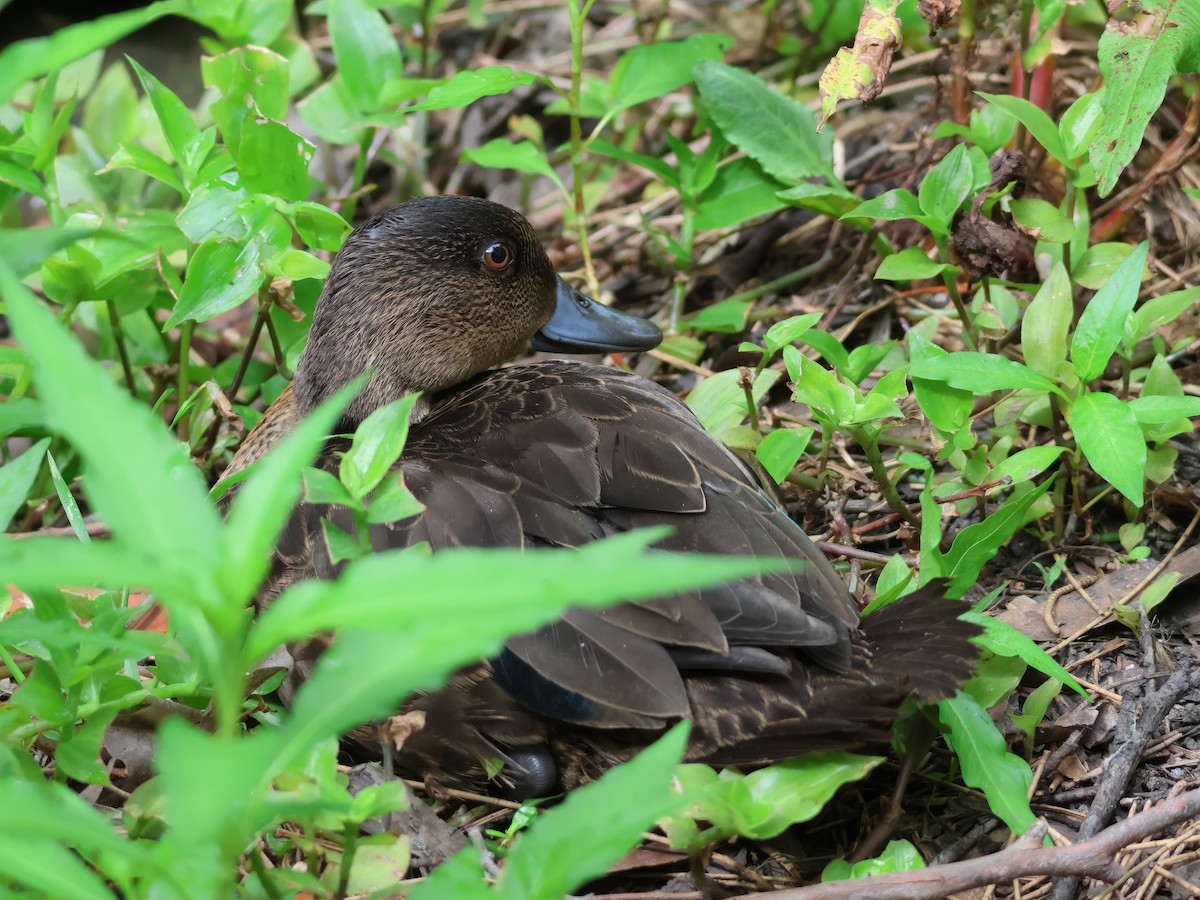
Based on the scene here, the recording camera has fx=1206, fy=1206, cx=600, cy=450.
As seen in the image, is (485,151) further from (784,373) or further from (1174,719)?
(1174,719)

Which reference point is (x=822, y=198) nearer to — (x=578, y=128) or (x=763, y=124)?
(x=763, y=124)

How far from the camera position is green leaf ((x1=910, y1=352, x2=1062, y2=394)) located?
8.59ft

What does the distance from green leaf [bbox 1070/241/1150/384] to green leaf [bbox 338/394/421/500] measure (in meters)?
1.59

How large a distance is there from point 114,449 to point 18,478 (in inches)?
39.4

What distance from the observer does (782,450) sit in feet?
9.46

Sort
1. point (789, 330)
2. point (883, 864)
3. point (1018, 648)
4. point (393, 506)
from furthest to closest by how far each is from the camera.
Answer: point (789, 330) → point (1018, 648) → point (883, 864) → point (393, 506)

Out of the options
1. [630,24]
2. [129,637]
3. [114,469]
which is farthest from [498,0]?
[114,469]

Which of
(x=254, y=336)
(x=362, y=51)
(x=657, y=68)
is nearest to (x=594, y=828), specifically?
(x=254, y=336)

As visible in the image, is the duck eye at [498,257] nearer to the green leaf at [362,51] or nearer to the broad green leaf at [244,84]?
the broad green leaf at [244,84]

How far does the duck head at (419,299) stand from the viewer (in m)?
3.12

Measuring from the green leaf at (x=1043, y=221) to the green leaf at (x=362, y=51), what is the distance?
6.24 feet

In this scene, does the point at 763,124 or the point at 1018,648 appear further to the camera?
the point at 763,124

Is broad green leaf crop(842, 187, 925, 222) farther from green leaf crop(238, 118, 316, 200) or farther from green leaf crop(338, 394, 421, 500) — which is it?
green leaf crop(338, 394, 421, 500)

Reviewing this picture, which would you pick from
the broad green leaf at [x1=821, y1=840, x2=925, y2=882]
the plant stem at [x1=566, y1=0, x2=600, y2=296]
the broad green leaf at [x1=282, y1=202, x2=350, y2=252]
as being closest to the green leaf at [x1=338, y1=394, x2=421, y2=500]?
the broad green leaf at [x1=821, y1=840, x2=925, y2=882]
